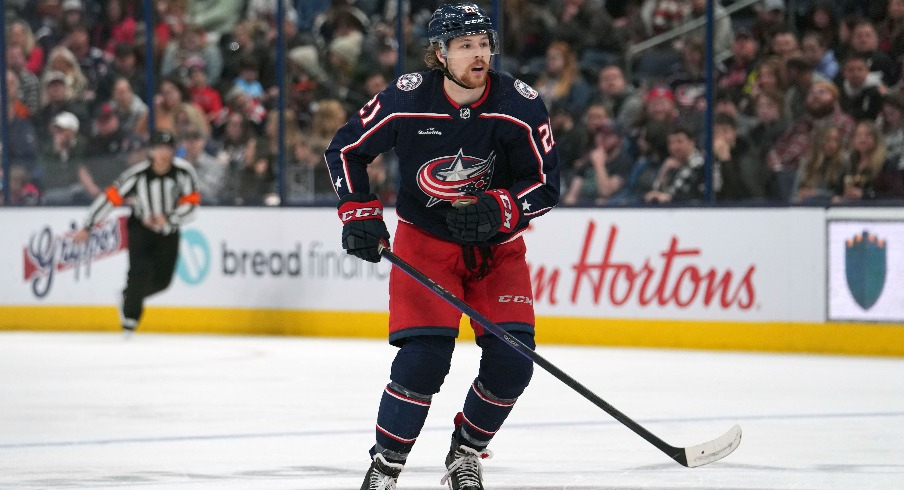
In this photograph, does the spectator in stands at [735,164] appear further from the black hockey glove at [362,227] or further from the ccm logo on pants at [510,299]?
the black hockey glove at [362,227]

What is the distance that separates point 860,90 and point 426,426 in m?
4.48

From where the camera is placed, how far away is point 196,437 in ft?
20.1

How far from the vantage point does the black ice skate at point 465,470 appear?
15.3ft

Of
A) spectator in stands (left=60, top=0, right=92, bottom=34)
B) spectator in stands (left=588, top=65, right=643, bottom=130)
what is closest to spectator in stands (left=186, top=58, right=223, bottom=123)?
spectator in stands (left=60, top=0, right=92, bottom=34)

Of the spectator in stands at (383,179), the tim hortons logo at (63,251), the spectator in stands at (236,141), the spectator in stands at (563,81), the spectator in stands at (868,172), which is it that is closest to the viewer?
the spectator in stands at (868,172)

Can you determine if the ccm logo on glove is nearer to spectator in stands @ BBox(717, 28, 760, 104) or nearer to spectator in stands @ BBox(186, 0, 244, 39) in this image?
spectator in stands @ BBox(717, 28, 760, 104)

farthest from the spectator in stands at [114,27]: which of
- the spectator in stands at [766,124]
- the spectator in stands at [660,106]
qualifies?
the spectator in stands at [766,124]

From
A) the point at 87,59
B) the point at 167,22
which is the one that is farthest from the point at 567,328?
the point at 87,59

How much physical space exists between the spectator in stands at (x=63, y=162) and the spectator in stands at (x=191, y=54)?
3.05ft

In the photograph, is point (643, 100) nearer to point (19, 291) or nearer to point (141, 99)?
point (141, 99)

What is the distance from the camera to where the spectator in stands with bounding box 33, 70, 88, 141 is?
506 inches

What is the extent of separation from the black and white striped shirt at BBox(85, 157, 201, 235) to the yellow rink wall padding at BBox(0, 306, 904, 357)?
74 centimetres

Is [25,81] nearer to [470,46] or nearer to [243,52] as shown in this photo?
[243,52]

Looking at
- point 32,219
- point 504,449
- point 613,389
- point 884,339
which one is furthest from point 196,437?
point 32,219
